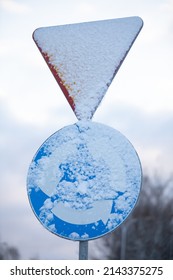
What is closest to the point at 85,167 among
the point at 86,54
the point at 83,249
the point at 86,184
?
the point at 86,184

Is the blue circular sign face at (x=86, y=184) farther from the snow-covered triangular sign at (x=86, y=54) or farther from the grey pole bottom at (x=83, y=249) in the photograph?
the snow-covered triangular sign at (x=86, y=54)

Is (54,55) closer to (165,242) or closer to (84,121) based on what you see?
(84,121)

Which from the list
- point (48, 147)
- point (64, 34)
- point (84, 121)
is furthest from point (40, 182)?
point (64, 34)

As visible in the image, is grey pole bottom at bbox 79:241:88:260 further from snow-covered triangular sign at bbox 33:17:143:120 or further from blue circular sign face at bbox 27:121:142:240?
snow-covered triangular sign at bbox 33:17:143:120

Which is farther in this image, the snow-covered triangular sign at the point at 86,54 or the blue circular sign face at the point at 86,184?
the snow-covered triangular sign at the point at 86,54

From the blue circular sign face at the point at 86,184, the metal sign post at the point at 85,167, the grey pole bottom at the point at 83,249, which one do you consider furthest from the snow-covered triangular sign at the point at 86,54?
the grey pole bottom at the point at 83,249

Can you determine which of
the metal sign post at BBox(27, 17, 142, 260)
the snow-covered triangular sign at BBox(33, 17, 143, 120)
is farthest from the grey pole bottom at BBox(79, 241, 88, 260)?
the snow-covered triangular sign at BBox(33, 17, 143, 120)

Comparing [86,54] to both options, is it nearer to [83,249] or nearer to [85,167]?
[85,167]
